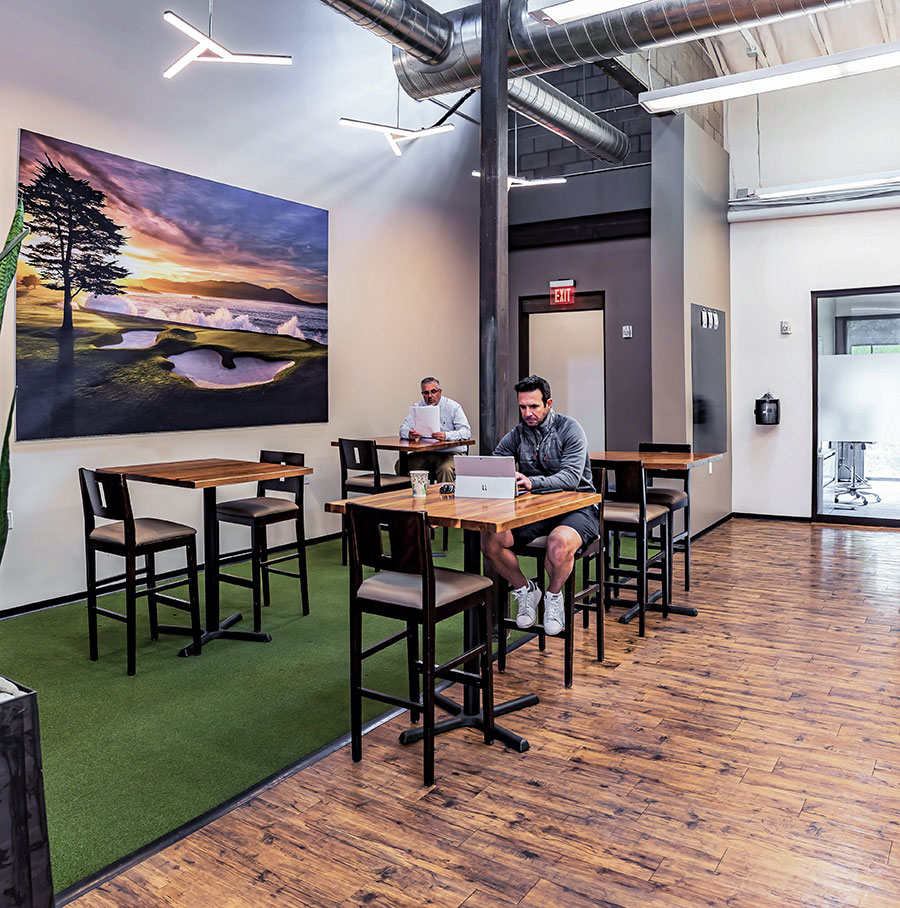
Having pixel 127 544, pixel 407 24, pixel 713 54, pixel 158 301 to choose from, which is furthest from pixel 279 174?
pixel 713 54

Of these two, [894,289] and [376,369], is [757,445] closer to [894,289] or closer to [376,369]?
[894,289]

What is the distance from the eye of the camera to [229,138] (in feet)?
19.5

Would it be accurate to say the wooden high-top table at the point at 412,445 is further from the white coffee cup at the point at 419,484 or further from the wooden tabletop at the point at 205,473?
the white coffee cup at the point at 419,484

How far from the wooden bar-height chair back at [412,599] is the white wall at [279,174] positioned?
2.84 m

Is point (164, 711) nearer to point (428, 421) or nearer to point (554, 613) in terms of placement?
point (554, 613)

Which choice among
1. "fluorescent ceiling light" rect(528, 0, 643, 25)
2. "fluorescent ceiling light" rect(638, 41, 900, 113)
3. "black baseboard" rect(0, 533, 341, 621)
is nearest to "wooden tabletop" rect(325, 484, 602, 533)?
"black baseboard" rect(0, 533, 341, 621)

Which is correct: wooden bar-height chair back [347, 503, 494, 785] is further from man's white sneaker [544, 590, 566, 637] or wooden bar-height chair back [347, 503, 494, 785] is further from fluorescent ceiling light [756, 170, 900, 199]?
fluorescent ceiling light [756, 170, 900, 199]

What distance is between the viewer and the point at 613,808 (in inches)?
102

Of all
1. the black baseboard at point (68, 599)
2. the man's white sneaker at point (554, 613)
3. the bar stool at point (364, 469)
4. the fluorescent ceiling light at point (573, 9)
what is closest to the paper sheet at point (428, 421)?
the bar stool at point (364, 469)

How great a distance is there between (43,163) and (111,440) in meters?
1.75

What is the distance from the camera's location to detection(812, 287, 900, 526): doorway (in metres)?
7.94

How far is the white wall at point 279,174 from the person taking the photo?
4785mm

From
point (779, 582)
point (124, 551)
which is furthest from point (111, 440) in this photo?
point (779, 582)

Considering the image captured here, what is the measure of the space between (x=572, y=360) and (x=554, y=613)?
6.30 meters
